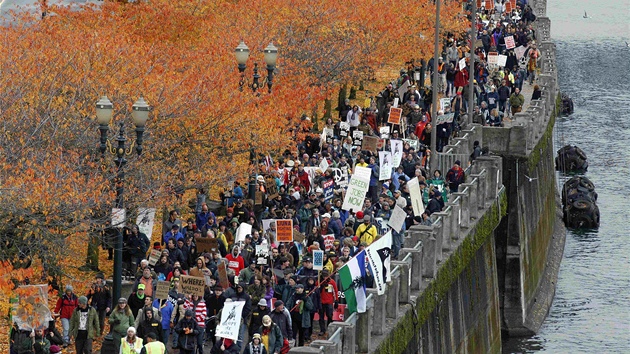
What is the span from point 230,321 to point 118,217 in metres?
5.28

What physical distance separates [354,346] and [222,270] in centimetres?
519

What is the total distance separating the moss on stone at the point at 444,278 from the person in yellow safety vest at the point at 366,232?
1674mm

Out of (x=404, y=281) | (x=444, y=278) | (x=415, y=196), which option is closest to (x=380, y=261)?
(x=404, y=281)

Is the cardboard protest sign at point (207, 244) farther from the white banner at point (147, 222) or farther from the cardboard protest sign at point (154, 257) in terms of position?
the white banner at point (147, 222)

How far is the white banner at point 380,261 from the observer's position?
32562 millimetres

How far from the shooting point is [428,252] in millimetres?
38344

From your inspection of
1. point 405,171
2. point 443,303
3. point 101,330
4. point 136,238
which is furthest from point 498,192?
point 101,330

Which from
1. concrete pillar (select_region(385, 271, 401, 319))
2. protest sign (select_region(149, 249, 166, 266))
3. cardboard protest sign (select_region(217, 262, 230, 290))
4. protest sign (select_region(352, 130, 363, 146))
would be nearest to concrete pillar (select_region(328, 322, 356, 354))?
concrete pillar (select_region(385, 271, 401, 319))

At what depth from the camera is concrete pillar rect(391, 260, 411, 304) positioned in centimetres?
3534

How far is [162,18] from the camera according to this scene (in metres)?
67.9

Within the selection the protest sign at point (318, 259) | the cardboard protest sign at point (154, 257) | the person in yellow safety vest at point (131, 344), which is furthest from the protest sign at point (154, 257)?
the person in yellow safety vest at point (131, 344)

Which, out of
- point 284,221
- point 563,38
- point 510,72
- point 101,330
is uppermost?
point 563,38

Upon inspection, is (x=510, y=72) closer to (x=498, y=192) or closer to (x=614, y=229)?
(x=614, y=229)

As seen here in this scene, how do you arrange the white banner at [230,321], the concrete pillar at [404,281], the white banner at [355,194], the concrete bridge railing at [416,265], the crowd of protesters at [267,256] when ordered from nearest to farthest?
1. the concrete bridge railing at [416,265]
2. the white banner at [230,321]
3. the crowd of protesters at [267,256]
4. the concrete pillar at [404,281]
5. the white banner at [355,194]
